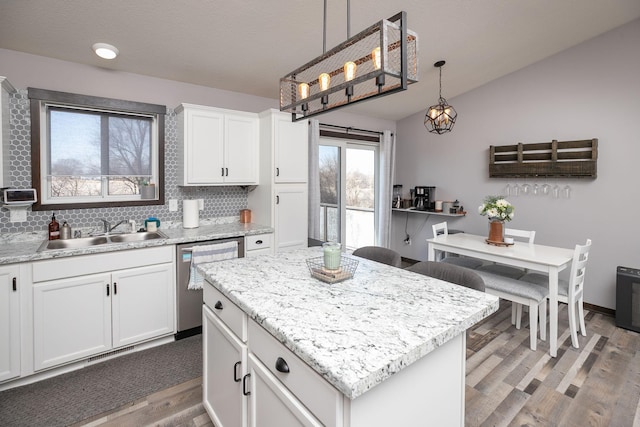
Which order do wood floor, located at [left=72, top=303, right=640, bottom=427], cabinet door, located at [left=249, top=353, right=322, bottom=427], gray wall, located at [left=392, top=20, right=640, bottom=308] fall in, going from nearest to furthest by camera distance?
cabinet door, located at [left=249, top=353, right=322, bottom=427] → wood floor, located at [left=72, top=303, right=640, bottom=427] → gray wall, located at [left=392, top=20, right=640, bottom=308]

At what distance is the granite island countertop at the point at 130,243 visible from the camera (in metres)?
2.19

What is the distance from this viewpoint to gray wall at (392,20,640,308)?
335 cm

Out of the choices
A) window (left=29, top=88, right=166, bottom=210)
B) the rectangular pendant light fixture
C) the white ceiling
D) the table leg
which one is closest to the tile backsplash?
window (left=29, top=88, right=166, bottom=210)

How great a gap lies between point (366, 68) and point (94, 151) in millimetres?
2773

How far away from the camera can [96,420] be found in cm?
192

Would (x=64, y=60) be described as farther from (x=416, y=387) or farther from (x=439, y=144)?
(x=439, y=144)

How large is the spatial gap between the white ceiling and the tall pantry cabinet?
1.76 ft

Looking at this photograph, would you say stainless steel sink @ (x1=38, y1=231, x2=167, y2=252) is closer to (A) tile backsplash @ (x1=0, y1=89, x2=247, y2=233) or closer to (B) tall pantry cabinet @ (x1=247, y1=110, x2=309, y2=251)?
(A) tile backsplash @ (x1=0, y1=89, x2=247, y2=233)

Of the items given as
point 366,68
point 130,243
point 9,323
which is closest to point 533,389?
point 366,68

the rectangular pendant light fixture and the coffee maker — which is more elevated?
the rectangular pendant light fixture

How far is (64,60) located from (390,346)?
3319 millimetres

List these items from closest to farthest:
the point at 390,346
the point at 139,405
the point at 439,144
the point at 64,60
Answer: the point at 390,346, the point at 139,405, the point at 64,60, the point at 439,144

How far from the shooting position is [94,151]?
9.78 feet

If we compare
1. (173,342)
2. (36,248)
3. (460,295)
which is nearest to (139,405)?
(173,342)
